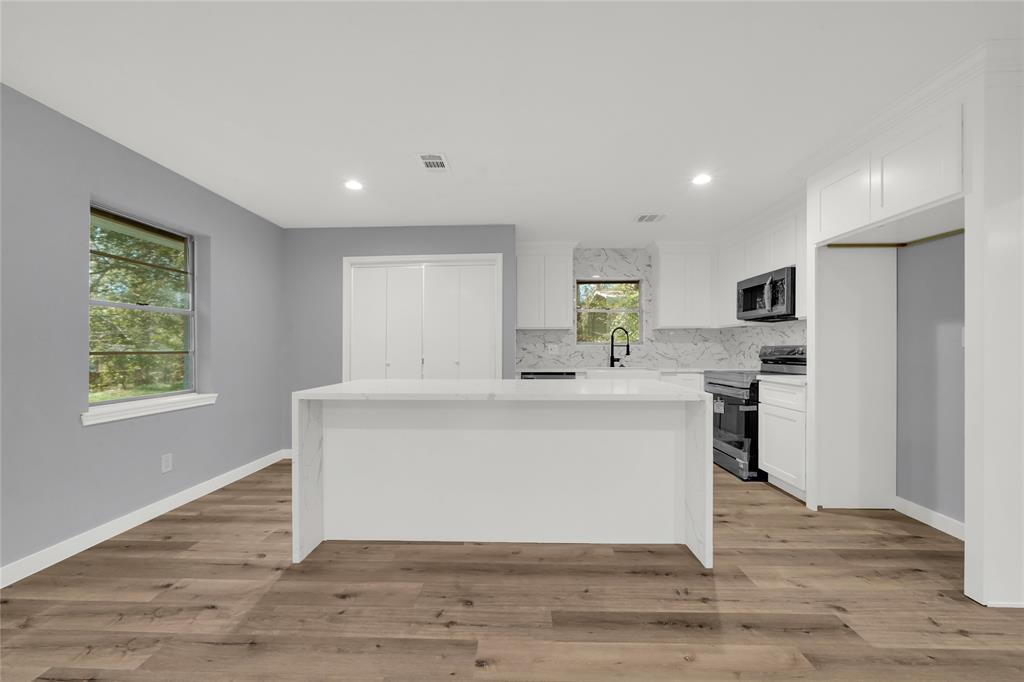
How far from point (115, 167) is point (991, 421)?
4.86 m

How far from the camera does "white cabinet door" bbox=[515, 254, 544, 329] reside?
5.54 meters

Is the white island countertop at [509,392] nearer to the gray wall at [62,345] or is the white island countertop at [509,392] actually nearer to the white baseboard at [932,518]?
the gray wall at [62,345]

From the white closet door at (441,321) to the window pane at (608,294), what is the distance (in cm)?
188

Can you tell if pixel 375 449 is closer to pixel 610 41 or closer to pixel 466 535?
pixel 466 535

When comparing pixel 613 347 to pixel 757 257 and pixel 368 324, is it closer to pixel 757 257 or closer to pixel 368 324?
pixel 757 257

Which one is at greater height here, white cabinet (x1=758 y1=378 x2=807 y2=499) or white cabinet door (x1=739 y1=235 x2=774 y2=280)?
white cabinet door (x1=739 y1=235 x2=774 y2=280)

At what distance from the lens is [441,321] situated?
4.88 meters

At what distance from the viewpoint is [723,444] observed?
14.7ft

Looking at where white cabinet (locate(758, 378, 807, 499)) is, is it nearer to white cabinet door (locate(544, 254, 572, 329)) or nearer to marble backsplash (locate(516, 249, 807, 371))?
marble backsplash (locate(516, 249, 807, 371))

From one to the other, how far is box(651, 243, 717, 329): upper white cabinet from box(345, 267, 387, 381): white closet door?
3.28 meters

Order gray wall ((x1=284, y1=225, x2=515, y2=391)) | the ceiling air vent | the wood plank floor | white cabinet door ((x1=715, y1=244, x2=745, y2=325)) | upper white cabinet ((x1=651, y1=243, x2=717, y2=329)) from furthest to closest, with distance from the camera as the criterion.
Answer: upper white cabinet ((x1=651, y1=243, x2=717, y2=329)), white cabinet door ((x1=715, y1=244, x2=745, y2=325)), gray wall ((x1=284, y1=225, x2=515, y2=391)), the ceiling air vent, the wood plank floor

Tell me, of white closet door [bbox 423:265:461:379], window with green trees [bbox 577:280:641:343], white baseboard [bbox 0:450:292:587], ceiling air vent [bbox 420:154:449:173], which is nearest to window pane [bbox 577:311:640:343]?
window with green trees [bbox 577:280:641:343]

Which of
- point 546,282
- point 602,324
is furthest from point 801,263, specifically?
point 546,282

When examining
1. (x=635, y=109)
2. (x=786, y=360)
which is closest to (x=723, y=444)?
(x=786, y=360)
